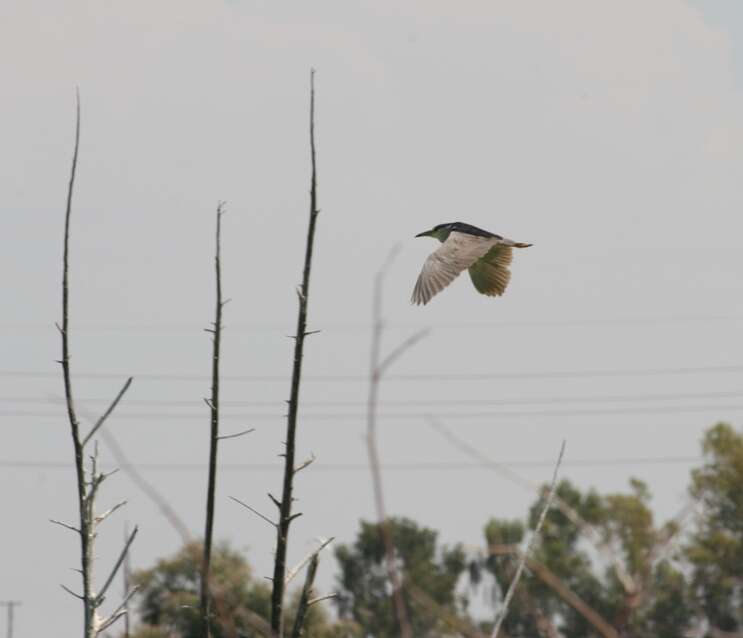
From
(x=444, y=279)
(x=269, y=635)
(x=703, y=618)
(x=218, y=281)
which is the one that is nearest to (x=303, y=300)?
(x=218, y=281)

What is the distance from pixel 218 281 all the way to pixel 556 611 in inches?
2846

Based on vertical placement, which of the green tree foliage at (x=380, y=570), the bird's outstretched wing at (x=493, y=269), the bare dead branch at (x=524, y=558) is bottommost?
the bare dead branch at (x=524, y=558)

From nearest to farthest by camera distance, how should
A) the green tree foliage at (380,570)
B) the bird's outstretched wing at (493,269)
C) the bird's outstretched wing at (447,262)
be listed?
the bird's outstretched wing at (447,262)
the bird's outstretched wing at (493,269)
the green tree foliage at (380,570)

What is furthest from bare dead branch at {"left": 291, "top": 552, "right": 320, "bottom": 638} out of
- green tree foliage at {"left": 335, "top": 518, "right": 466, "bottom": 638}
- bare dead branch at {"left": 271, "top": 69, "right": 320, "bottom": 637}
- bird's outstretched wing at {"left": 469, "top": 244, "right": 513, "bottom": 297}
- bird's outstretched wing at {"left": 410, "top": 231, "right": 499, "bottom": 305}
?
green tree foliage at {"left": 335, "top": 518, "right": 466, "bottom": 638}

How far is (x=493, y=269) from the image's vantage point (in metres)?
14.9

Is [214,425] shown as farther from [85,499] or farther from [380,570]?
[380,570]

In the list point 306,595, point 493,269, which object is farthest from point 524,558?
point 493,269

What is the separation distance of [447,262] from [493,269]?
1856 millimetres

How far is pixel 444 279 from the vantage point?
12.6 meters

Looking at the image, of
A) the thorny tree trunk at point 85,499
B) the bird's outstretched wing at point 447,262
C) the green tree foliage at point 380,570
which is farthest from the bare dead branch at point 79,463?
the green tree foliage at point 380,570

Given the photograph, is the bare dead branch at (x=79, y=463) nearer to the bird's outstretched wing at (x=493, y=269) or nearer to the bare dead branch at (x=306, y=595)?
the bare dead branch at (x=306, y=595)

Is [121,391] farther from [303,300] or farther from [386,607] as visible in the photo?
[386,607]

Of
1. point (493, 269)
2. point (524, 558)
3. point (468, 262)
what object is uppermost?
point (493, 269)

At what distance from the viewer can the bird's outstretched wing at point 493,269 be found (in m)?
14.6
